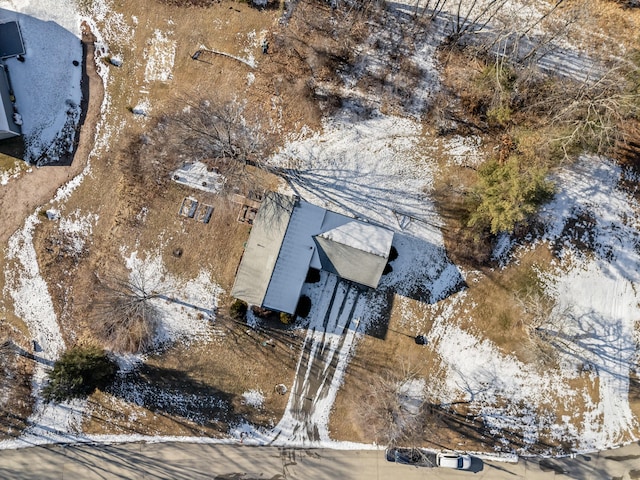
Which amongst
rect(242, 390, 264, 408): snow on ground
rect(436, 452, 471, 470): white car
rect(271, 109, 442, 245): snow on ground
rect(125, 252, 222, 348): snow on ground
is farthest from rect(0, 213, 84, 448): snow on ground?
rect(436, 452, 471, 470): white car

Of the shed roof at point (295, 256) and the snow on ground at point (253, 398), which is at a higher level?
the shed roof at point (295, 256)

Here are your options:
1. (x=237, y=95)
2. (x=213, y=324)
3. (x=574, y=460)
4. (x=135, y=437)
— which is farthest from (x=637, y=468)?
(x=237, y=95)

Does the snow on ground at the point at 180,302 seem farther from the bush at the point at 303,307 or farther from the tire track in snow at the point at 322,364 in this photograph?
the tire track in snow at the point at 322,364

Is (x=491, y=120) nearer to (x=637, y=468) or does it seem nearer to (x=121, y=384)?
(x=637, y=468)

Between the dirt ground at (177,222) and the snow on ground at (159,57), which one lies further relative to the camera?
the snow on ground at (159,57)

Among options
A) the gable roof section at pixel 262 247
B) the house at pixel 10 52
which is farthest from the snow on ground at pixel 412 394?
the house at pixel 10 52

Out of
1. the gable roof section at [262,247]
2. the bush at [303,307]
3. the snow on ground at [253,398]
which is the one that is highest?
the gable roof section at [262,247]
